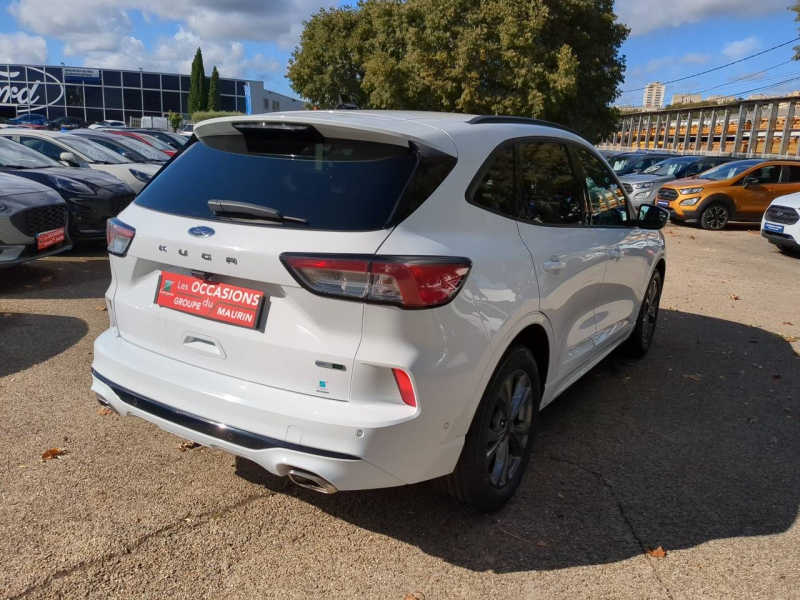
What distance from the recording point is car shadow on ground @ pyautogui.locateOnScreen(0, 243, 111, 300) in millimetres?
7289

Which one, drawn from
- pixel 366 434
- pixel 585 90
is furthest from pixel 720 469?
pixel 585 90

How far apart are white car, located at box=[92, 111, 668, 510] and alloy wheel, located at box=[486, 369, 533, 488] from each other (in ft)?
0.04

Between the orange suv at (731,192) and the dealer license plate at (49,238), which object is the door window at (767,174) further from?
the dealer license plate at (49,238)

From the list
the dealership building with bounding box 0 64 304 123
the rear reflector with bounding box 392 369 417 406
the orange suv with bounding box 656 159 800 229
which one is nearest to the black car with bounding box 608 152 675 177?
the orange suv with bounding box 656 159 800 229

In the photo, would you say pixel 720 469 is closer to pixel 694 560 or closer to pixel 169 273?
pixel 694 560

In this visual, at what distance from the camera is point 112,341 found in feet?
10.7

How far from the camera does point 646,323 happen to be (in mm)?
5867

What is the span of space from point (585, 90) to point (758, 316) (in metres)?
22.8

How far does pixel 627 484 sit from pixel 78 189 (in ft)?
26.6

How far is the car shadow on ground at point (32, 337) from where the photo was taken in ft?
17.0

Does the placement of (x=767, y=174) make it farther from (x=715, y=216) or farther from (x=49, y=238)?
(x=49, y=238)

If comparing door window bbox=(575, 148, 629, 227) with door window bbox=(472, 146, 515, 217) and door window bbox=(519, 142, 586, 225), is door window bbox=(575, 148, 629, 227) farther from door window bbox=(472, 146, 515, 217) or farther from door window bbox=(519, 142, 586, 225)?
door window bbox=(472, 146, 515, 217)

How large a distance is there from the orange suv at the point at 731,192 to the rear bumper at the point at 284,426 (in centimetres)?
1549

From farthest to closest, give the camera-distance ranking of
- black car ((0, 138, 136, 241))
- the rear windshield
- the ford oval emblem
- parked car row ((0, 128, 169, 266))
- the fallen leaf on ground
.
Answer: black car ((0, 138, 136, 241))
parked car row ((0, 128, 169, 266))
the fallen leaf on ground
the ford oval emblem
the rear windshield
